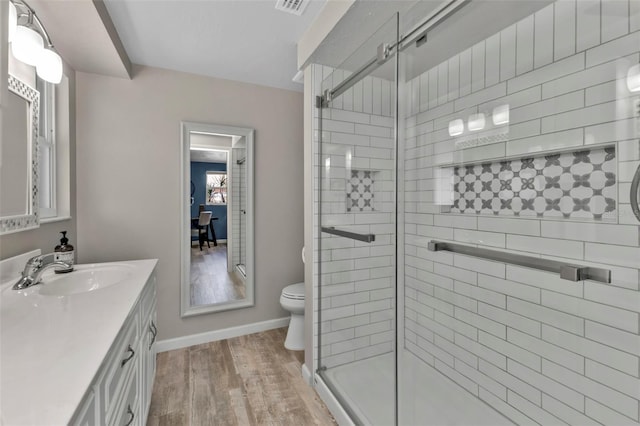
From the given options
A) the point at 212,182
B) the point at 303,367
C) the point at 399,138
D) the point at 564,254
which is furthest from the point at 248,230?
the point at 564,254

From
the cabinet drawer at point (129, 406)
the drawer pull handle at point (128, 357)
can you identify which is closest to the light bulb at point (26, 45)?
the drawer pull handle at point (128, 357)

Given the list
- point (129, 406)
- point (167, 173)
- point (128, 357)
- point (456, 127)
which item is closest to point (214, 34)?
point (167, 173)

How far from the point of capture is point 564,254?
132cm

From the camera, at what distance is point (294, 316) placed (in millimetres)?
2568

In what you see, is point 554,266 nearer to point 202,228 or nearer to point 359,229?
point 359,229

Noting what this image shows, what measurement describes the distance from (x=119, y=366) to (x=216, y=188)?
1.91 metres

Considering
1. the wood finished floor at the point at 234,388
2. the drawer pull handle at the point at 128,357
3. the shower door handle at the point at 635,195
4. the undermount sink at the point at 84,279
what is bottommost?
the wood finished floor at the point at 234,388

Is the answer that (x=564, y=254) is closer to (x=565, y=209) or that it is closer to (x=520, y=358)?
(x=565, y=209)

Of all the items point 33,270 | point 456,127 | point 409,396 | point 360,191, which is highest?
point 456,127

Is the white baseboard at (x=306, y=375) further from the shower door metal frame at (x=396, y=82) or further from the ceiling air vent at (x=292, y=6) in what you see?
the ceiling air vent at (x=292, y=6)

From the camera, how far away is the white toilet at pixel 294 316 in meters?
→ 2.47

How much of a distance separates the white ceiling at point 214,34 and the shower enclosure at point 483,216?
0.38 metres

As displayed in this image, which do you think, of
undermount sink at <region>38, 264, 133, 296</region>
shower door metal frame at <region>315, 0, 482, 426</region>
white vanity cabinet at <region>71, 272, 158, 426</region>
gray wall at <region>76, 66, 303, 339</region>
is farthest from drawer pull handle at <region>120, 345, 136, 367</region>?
gray wall at <region>76, 66, 303, 339</region>

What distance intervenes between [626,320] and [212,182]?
9.02 ft
